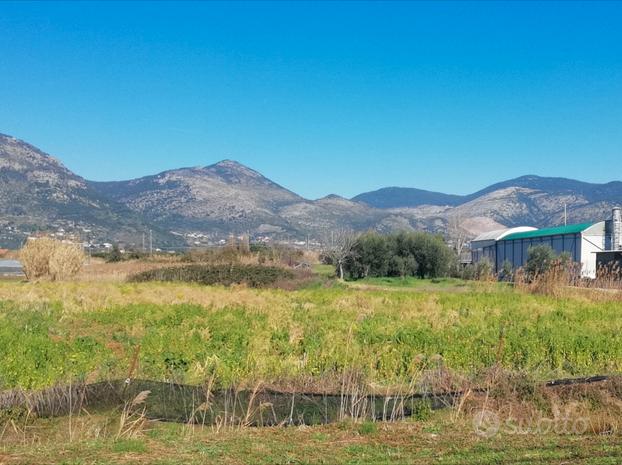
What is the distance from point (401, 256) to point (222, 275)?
17.2 m

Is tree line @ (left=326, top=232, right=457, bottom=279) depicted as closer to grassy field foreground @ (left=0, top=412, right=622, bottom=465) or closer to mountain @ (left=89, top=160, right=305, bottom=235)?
grassy field foreground @ (left=0, top=412, right=622, bottom=465)

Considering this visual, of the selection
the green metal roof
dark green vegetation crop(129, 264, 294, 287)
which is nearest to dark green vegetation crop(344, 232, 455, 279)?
the green metal roof

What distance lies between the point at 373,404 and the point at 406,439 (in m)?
1.56

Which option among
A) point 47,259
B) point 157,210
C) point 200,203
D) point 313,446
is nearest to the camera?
point 313,446

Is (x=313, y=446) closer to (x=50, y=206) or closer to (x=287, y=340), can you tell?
(x=287, y=340)

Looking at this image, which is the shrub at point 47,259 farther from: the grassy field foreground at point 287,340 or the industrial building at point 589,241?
the industrial building at point 589,241

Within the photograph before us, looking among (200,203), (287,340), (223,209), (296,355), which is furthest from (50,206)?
(296,355)

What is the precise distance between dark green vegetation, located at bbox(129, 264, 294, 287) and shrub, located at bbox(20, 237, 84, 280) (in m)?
3.75

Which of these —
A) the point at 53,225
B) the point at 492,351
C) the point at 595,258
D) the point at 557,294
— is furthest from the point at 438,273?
the point at 53,225

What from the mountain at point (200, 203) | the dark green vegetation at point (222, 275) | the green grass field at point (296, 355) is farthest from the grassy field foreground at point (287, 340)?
the mountain at point (200, 203)

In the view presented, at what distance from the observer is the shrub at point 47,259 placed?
128 feet

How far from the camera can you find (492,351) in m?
14.1

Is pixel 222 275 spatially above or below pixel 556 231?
below

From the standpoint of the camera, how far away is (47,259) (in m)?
39.3
